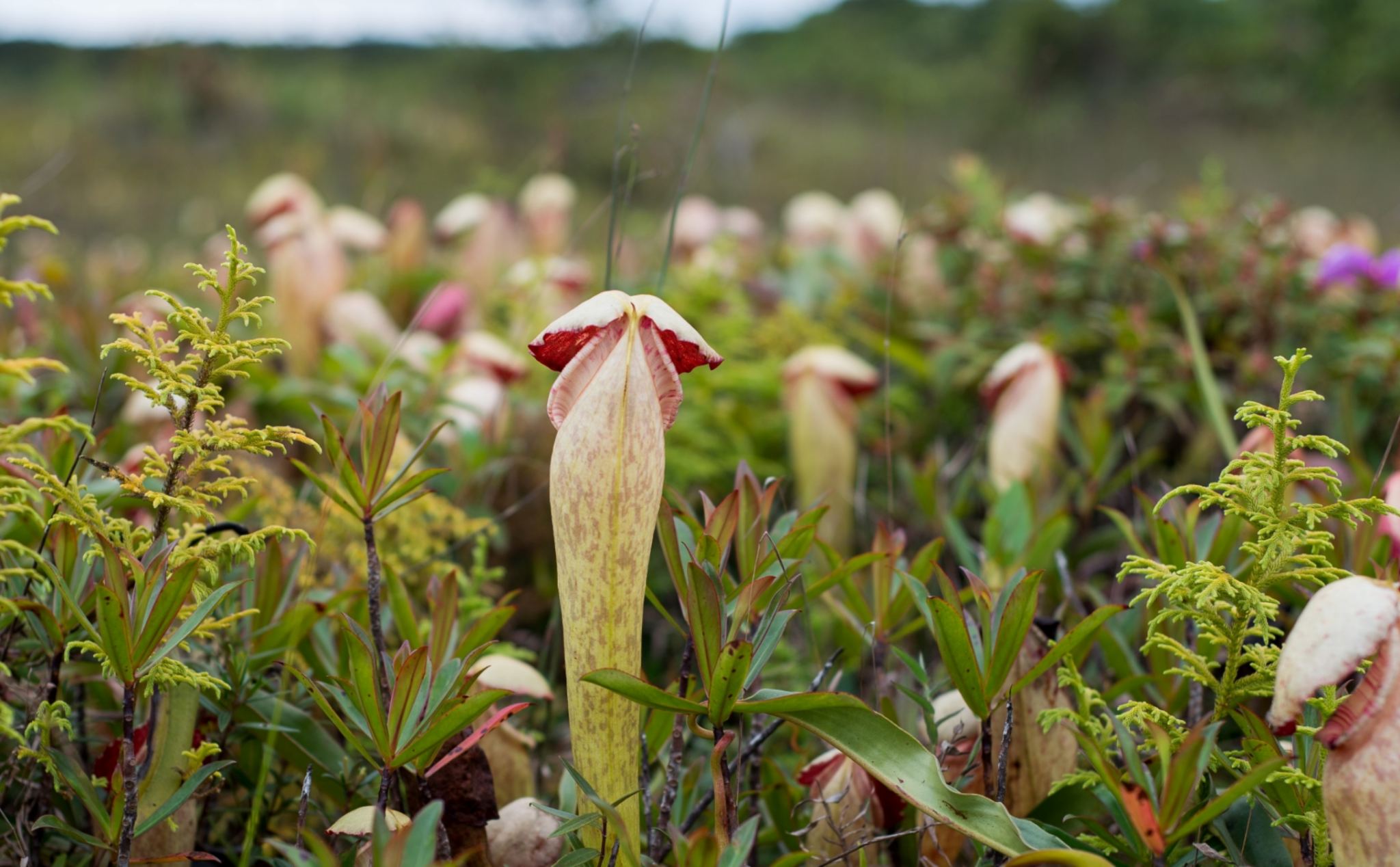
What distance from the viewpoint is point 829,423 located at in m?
1.63

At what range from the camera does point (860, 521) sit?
1.73 meters

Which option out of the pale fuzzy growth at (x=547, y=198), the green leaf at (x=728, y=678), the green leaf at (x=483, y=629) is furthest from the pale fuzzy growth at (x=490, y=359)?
the pale fuzzy growth at (x=547, y=198)

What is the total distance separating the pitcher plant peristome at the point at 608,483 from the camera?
708 millimetres

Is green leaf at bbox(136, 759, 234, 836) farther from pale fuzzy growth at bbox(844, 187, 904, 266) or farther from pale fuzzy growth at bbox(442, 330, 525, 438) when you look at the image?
pale fuzzy growth at bbox(844, 187, 904, 266)

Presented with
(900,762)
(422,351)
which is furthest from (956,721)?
(422,351)

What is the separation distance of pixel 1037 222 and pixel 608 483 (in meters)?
1.86

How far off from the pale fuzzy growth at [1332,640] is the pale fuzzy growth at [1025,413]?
96 centimetres

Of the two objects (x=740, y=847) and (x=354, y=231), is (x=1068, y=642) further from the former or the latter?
(x=354, y=231)

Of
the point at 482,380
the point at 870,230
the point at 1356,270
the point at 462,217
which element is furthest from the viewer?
the point at 870,230

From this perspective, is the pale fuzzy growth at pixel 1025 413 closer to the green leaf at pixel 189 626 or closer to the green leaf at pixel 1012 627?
the green leaf at pixel 1012 627

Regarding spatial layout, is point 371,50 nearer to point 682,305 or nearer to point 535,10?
point 535,10

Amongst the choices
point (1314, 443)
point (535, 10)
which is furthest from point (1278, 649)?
point (535, 10)

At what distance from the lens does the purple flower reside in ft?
6.25

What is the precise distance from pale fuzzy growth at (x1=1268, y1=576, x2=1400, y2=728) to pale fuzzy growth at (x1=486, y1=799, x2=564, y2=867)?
56cm
